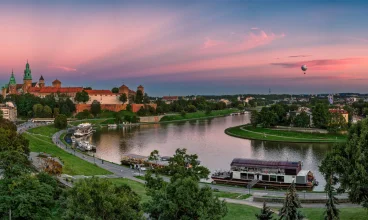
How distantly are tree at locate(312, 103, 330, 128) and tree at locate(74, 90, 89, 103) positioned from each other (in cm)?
6377

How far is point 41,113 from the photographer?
86.9 meters

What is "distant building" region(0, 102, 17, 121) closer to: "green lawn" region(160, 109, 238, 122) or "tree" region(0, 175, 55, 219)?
"green lawn" region(160, 109, 238, 122)

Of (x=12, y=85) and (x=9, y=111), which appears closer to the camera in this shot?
(x=9, y=111)

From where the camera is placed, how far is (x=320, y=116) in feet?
221

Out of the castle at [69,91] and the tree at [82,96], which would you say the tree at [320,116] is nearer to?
the castle at [69,91]

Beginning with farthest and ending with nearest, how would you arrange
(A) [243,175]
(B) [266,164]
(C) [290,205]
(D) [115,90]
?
(D) [115,90] < (B) [266,164] < (A) [243,175] < (C) [290,205]

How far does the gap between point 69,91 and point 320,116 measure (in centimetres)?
7508

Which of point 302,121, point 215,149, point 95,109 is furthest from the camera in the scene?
point 95,109

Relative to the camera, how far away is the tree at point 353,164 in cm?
1784

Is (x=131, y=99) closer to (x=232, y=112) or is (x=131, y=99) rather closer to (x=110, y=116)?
(x=110, y=116)

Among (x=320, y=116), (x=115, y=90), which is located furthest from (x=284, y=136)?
(x=115, y=90)

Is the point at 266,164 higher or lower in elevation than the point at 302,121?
lower

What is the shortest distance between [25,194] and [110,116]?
286 ft

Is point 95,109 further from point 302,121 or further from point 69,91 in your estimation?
point 302,121
